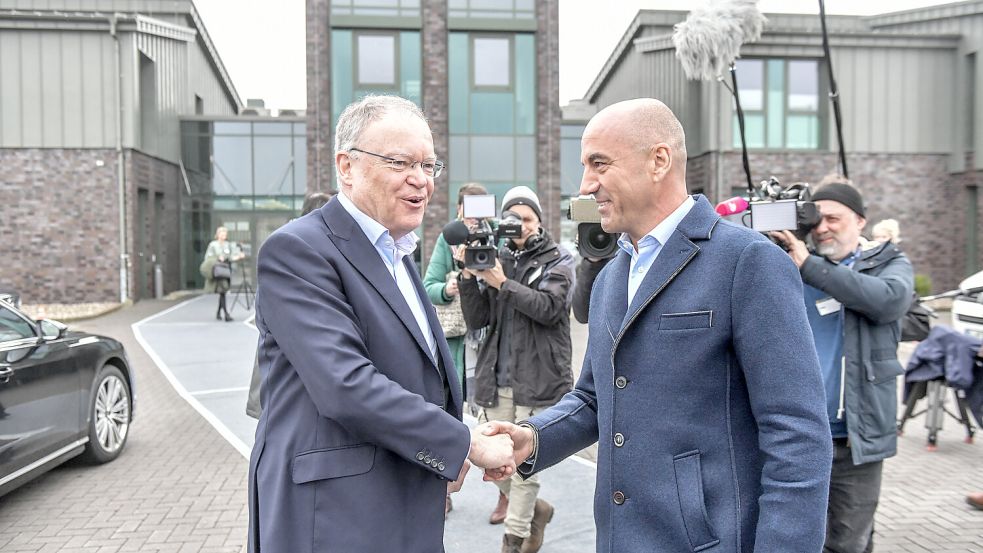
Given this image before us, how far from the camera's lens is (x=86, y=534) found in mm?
4977

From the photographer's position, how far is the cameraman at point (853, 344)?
336 centimetres

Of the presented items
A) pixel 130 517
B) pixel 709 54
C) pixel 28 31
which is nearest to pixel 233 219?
pixel 28 31

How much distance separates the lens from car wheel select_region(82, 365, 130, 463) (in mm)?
6406

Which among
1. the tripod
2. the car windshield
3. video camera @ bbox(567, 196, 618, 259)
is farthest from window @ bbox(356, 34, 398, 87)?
video camera @ bbox(567, 196, 618, 259)

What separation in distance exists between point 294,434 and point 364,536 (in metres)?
0.34

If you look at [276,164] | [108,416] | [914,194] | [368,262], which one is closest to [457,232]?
[368,262]

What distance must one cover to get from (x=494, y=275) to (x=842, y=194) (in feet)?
6.18

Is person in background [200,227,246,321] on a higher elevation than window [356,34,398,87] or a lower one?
lower

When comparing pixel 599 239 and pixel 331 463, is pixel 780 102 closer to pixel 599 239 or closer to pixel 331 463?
pixel 599 239

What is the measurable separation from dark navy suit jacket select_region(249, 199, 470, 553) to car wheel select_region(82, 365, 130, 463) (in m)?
5.10

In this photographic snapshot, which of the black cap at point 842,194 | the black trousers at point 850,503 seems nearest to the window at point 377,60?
the black cap at point 842,194

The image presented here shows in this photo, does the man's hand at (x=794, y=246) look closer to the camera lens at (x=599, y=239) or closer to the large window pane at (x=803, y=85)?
the camera lens at (x=599, y=239)

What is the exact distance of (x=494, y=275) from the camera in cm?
426

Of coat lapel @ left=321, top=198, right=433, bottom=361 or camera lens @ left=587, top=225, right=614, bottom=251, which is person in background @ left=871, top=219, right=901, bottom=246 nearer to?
camera lens @ left=587, top=225, right=614, bottom=251
